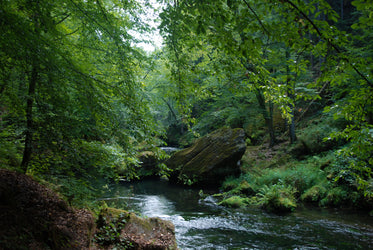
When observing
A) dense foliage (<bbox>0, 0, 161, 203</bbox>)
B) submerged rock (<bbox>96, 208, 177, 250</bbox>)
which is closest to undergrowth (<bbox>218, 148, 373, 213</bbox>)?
submerged rock (<bbox>96, 208, 177, 250</bbox>)

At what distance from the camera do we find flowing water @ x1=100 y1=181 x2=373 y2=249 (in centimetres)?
556

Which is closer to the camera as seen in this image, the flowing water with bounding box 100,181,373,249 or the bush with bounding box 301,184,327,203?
the flowing water with bounding box 100,181,373,249

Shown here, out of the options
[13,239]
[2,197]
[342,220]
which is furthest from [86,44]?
[342,220]

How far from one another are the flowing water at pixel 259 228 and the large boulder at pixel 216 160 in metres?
3.01

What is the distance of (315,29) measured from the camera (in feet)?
7.09

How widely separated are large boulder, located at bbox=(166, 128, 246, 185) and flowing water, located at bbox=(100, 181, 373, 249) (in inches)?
119

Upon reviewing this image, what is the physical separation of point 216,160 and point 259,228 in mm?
5917

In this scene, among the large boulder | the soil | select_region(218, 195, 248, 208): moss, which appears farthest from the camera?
the large boulder

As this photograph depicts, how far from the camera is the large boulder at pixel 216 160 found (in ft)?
40.8

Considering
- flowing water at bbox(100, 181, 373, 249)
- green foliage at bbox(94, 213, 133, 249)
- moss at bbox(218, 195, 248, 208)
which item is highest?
green foliage at bbox(94, 213, 133, 249)

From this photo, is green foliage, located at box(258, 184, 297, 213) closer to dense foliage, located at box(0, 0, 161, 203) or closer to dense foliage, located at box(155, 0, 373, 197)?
dense foliage, located at box(155, 0, 373, 197)

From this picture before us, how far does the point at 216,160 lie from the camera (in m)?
12.5

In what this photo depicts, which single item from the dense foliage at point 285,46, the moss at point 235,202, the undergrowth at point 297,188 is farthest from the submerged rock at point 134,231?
the undergrowth at point 297,188

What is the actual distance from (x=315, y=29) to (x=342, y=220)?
23.0ft
